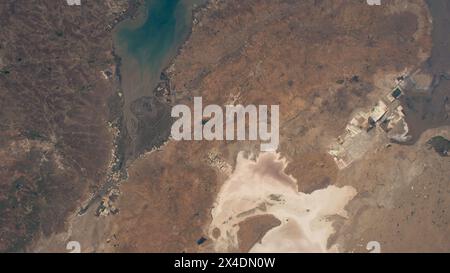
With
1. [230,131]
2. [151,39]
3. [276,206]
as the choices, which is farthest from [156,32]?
[276,206]

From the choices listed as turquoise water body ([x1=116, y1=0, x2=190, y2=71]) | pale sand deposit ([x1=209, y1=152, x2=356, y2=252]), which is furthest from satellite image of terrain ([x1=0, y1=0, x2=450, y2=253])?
turquoise water body ([x1=116, y1=0, x2=190, y2=71])

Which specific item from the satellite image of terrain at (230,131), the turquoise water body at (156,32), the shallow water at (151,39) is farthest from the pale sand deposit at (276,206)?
the turquoise water body at (156,32)

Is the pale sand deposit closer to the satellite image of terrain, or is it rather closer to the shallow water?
the satellite image of terrain

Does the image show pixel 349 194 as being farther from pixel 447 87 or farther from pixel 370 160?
pixel 447 87

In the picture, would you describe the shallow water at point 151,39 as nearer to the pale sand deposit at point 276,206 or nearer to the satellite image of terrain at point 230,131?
the satellite image of terrain at point 230,131

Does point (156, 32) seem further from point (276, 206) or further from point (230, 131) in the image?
point (276, 206)
